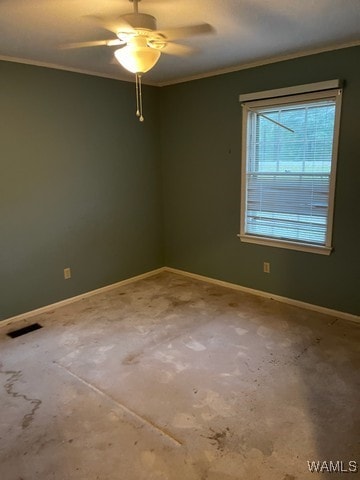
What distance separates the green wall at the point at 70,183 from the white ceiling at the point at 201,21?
1.19 ft

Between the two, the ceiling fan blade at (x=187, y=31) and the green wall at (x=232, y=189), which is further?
the green wall at (x=232, y=189)

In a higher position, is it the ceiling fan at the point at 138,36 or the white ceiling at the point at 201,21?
the white ceiling at the point at 201,21

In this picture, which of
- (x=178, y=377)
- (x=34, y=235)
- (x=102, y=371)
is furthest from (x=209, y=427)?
(x=34, y=235)

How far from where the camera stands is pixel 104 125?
397cm

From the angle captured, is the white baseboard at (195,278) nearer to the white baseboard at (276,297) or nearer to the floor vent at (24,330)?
the white baseboard at (276,297)

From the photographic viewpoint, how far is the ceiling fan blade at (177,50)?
2.87m

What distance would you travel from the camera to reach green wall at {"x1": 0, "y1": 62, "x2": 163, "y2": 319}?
3342 millimetres

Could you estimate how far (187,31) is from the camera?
2.56 metres

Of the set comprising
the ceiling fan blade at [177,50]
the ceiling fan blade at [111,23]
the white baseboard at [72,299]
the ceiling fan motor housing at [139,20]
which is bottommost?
the white baseboard at [72,299]

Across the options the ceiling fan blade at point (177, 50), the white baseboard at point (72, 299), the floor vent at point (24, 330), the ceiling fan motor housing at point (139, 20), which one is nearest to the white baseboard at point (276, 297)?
the white baseboard at point (72, 299)

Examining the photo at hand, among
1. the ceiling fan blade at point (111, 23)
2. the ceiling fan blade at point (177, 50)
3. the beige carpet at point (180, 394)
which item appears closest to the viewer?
the beige carpet at point (180, 394)

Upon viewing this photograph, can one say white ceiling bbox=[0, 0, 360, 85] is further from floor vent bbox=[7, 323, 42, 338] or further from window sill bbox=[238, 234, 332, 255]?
floor vent bbox=[7, 323, 42, 338]

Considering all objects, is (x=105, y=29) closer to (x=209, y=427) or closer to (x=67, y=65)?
(x=67, y=65)

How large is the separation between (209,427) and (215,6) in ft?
8.06
